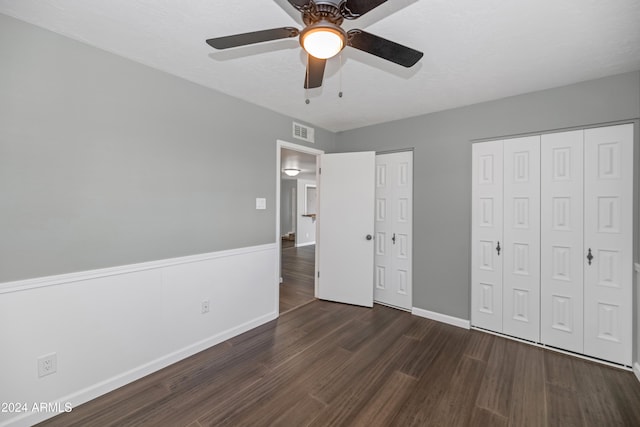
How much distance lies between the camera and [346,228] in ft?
12.1

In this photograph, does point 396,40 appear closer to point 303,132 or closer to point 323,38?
point 323,38

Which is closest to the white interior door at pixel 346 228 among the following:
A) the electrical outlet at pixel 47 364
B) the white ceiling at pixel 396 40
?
the white ceiling at pixel 396 40

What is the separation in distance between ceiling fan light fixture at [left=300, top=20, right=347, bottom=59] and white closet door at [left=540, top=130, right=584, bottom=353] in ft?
8.09

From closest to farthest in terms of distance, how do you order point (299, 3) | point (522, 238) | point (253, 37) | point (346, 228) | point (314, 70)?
point (299, 3), point (253, 37), point (314, 70), point (522, 238), point (346, 228)

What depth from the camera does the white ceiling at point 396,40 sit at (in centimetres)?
152

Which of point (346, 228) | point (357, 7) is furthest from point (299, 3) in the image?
point (346, 228)

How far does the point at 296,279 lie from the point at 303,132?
8.62 ft

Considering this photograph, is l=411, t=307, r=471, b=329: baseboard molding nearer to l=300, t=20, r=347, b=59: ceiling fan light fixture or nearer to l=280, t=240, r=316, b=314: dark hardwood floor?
l=280, t=240, r=316, b=314: dark hardwood floor

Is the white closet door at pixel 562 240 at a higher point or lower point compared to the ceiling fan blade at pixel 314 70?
lower

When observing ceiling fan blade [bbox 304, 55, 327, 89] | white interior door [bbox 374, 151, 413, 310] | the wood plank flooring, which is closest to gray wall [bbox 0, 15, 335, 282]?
the wood plank flooring

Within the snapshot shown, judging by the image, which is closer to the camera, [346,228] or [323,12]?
[323,12]

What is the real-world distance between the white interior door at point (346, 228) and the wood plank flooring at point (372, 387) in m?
0.93

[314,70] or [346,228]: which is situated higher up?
[314,70]

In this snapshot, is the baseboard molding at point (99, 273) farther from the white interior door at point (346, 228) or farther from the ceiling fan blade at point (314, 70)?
the ceiling fan blade at point (314, 70)
